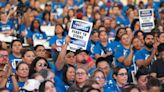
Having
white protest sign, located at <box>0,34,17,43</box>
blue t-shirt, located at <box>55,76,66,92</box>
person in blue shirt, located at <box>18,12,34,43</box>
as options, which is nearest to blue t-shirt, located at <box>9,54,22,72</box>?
blue t-shirt, located at <box>55,76,66,92</box>

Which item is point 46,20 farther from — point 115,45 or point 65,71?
point 65,71

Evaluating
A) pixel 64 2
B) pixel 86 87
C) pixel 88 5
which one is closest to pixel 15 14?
pixel 88 5

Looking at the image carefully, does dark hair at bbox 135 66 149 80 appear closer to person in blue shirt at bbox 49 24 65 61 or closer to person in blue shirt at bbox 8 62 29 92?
person in blue shirt at bbox 8 62 29 92

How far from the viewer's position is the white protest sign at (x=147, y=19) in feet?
41.2

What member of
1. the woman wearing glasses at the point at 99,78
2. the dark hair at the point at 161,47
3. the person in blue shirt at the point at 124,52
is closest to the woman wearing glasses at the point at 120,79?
the woman wearing glasses at the point at 99,78

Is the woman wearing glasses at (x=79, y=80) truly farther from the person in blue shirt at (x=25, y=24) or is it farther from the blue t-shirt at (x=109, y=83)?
the person in blue shirt at (x=25, y=24)

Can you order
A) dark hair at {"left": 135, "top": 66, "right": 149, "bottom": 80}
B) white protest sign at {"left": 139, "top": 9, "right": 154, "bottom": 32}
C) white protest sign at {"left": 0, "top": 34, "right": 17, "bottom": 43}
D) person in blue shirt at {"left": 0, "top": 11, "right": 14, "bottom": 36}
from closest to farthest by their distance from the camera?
dark hair at {"left": 135, "top": 66, "right": 149, "bottom": 80} → white protest sign at {"left": 0, "top": 34, "right": 17, "bottom": 43} → white protest sign at {"left": 139, "top": 9, "right": 154, "bottom": 32} → person in blue shirt at {"left": 0, "top": 11, "right": 14, "bottom": 36}

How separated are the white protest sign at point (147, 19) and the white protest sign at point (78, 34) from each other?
3306mm

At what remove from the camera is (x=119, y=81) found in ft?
26.5

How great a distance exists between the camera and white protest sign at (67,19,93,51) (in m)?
9.49

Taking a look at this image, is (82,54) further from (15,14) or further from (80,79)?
(15,14)

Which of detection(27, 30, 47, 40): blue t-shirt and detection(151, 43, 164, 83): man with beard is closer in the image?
detection(151, 43, 164, 83): man with beard

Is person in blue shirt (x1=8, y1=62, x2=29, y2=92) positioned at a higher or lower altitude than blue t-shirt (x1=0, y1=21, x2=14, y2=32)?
lower

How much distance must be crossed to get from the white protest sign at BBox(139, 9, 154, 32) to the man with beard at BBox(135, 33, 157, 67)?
2174 millimetres
